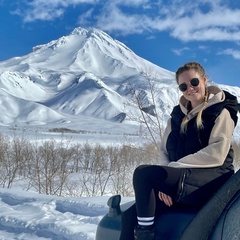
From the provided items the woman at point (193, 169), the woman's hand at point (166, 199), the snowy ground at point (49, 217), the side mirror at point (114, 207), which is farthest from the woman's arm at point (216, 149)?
the snowy ground at point (49, 217)

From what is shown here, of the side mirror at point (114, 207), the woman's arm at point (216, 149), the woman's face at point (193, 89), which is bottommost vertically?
the side mirror at point (114, 207)

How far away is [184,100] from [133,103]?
937 centimetres

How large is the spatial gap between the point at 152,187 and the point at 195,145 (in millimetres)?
327

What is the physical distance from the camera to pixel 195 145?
228 centimetres

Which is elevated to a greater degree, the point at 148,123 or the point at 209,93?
the point at 148,123

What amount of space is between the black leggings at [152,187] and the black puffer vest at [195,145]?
0.18 ft

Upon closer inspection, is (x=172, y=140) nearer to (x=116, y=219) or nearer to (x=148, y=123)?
(x=116, y=219)

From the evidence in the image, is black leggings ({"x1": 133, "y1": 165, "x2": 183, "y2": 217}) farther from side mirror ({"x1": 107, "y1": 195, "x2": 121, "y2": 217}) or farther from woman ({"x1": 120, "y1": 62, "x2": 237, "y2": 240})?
side mirror ({"x1": 107, "y1": 195, "x2": 121, "y2": 217})

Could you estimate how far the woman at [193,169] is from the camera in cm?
207

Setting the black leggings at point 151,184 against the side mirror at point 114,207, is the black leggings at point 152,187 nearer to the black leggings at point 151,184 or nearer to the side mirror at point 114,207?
the black leggings at point 151,184

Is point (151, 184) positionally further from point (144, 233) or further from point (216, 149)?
point (216, 149)

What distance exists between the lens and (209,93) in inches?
94.3

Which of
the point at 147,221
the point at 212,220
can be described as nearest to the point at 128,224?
the point at 147,221

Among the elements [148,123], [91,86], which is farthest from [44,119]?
[148,123]
